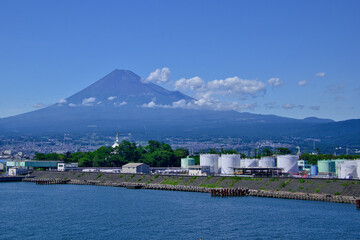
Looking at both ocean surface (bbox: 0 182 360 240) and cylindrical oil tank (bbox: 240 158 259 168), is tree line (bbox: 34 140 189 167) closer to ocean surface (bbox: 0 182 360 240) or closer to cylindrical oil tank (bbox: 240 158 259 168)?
cylindrical oil tank (bbox: 240 158 259 168)

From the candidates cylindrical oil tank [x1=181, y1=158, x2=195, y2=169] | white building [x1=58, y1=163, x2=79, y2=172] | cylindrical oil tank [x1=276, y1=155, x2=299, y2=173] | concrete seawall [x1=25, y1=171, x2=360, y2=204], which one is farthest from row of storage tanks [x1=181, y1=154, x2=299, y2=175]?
white building [x1=58, y1=163, x2=79, y2=172]

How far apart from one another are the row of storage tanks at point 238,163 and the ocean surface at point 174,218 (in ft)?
71.3

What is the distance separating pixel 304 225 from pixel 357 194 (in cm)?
1447

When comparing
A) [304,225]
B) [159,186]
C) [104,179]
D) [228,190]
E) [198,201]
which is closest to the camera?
[304,225]

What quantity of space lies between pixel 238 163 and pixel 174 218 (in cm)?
3960

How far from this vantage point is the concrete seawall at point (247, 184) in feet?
155

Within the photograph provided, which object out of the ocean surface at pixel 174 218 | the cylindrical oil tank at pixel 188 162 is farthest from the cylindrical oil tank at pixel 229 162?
the ocean surface at pixel 174 218

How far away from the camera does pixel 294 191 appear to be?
5038 centimetres

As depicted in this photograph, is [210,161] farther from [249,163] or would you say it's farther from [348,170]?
[348,170]

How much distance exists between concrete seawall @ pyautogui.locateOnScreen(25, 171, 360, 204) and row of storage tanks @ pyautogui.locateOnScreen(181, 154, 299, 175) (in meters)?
12.6

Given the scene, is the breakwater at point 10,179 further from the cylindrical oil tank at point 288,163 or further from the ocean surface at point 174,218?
the cylindrical oil tank at point 288,163

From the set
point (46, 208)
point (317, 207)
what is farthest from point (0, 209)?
point (317, 207)

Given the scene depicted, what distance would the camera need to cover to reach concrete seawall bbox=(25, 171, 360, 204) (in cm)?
4719

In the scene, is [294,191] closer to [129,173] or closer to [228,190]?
[228,190]
